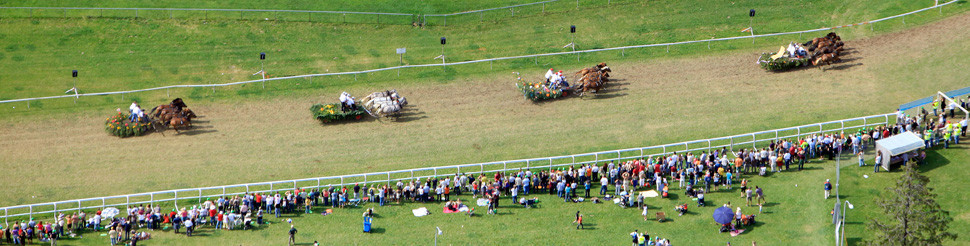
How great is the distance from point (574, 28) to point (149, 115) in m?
27.1

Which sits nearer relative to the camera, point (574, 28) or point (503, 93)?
point (503, 93)

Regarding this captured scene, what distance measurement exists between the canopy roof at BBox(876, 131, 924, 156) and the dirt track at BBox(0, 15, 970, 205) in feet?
21.6

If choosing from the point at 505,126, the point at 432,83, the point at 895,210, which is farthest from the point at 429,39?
the point at 895,210

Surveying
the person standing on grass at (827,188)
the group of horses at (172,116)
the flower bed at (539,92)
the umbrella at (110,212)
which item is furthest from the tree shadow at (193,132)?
the person standing on grass at (827,188)

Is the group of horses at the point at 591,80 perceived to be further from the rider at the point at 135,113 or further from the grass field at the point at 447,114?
the rider at the point at 135,113

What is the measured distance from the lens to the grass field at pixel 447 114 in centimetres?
5612

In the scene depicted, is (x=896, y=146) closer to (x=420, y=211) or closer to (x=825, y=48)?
(x=825, y=48)

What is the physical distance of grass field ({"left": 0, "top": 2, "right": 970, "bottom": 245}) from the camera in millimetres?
56125

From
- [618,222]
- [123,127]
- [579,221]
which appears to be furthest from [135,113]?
[618,222]

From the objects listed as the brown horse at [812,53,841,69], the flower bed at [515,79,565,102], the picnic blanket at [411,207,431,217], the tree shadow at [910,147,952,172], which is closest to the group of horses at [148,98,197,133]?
the picnic blanket at [411,207,431,217]

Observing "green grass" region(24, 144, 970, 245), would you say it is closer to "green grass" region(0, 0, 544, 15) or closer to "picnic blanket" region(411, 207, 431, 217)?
"picnic blanket" region(411, 207, 431, 217)

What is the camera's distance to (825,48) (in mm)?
71625

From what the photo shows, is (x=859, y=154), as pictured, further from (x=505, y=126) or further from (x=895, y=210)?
(x=505, y=126)

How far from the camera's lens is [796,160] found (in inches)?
2366
